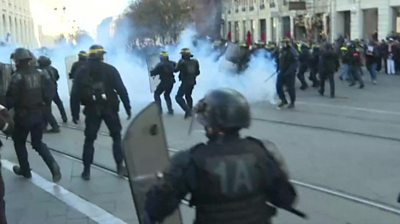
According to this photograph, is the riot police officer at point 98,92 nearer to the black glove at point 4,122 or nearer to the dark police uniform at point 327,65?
the black glove at point 4,122

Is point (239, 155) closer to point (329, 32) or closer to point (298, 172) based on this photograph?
point (298, 172)

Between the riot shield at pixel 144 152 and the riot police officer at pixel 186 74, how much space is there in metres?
9.20

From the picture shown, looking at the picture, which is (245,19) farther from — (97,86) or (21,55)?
(21,55)

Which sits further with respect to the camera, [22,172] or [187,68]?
[187,68]

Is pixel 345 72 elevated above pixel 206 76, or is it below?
below

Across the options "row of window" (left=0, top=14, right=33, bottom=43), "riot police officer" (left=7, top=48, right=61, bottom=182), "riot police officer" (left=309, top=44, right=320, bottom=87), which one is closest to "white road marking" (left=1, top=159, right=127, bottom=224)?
"riot police officer" (left=7, top=48, right=61, bottom=182)

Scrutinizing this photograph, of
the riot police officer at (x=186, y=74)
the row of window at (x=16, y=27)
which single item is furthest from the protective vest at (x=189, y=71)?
the row of window at (x=16, y=27)

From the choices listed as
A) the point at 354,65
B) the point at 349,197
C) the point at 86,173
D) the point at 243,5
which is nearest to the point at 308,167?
the point at 349,197

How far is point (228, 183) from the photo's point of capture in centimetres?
268

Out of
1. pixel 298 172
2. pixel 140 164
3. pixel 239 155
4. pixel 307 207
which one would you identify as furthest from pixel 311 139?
pixel 239 155

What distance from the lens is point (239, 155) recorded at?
8.90ft

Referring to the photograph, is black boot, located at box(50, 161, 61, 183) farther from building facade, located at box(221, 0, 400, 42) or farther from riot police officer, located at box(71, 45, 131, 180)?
building facade, located at box(221, 0, 400, 42)

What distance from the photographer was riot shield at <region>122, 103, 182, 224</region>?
3.67 metres

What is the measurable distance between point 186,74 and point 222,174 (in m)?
10.8
